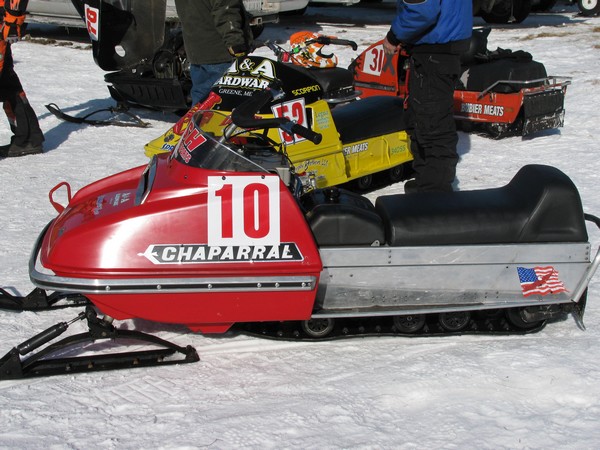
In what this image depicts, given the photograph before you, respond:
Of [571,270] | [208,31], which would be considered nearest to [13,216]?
[208,31]

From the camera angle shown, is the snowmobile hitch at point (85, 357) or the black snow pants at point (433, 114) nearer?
the snowmobile hitch at point (85, 357)

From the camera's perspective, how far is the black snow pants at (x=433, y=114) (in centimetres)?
485

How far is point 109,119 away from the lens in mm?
8180

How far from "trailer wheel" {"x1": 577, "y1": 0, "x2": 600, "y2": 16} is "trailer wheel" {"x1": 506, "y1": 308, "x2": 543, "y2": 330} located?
12174mm

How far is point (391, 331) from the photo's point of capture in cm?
379

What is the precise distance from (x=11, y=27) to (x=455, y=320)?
4.67 m

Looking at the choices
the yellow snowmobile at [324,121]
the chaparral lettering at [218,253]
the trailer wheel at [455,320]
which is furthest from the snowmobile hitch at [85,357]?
the yellow snowmobile at [324,121]

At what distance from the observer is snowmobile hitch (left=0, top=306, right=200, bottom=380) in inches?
131

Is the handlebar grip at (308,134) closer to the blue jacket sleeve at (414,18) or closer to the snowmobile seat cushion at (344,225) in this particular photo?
the snowmobile seat cushion at (344,225)

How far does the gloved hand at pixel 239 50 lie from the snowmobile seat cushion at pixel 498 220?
2.92 metres

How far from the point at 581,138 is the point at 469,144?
1079mm

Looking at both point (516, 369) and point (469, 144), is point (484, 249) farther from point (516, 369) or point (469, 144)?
point (469, 144)

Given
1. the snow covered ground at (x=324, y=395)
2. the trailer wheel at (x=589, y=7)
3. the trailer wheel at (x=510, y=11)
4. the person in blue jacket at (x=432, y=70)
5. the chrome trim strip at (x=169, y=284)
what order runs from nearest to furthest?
the snow covered ground at (x=324, y=395), the chrome trim strip at (x=169, y=284), the person in blue jacket at (x=432, y=70), the trailer wheel at (x=510, y=11), the trailer wheel at (x=589, y=7)

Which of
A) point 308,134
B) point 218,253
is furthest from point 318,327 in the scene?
point 308,134
